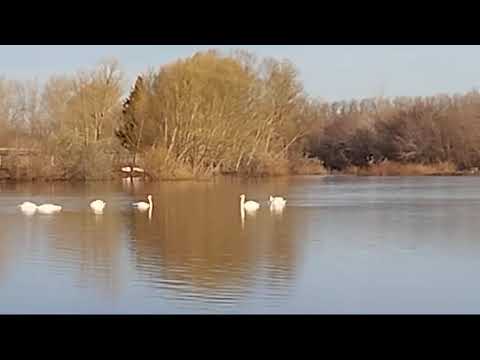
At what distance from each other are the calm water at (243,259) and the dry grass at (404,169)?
597 inches

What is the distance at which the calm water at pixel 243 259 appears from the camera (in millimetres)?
5793

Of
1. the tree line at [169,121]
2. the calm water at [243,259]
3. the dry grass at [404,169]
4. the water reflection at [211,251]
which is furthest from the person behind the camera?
the dry grass at [404,169]

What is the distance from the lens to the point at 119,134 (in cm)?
2461

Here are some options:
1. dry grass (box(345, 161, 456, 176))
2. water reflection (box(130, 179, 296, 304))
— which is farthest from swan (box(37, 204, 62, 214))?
dry grass (box(345, 161, 456, 176))

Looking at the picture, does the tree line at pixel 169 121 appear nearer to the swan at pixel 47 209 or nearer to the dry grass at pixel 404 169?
the dry grass at pixel 404 169

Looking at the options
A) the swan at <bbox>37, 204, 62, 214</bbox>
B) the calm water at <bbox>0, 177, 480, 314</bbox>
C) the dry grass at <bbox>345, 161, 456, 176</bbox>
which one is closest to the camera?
the calm water at <bbox>0, 177, 480, 314</bbox>

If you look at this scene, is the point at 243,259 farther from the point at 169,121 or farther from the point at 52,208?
the point at 169,121

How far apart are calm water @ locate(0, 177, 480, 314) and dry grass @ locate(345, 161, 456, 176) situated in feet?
49.8

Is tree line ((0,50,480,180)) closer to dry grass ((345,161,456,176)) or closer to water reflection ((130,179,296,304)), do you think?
dry grass ((345,161,456,176))

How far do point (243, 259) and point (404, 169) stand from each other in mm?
23041

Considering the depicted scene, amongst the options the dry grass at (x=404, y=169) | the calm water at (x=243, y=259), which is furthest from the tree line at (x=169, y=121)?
the calm water at (x=243, y=259)

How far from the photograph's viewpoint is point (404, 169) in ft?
98.1

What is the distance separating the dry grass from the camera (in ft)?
96.5

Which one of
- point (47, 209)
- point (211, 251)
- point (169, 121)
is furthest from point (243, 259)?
point (169, 121)
